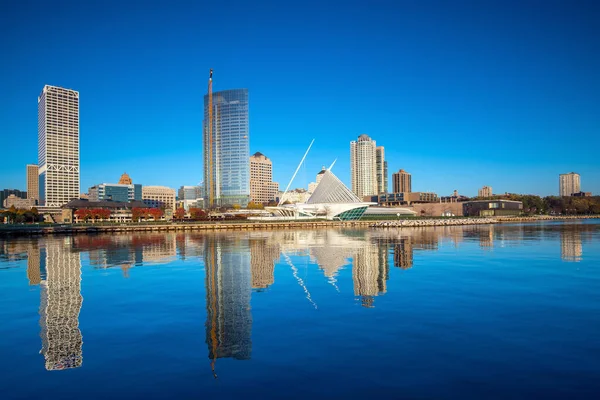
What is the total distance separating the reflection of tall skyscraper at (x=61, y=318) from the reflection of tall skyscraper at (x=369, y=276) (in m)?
8.96

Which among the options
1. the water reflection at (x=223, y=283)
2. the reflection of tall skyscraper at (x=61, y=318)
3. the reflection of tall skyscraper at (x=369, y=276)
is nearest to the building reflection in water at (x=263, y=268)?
the water reflection at (x=223, y=283)

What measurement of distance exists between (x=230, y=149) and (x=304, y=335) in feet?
521

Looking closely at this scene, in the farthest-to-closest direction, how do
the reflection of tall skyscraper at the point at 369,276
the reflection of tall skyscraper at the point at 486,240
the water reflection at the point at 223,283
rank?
the reflection of tall skyscraper at the point at 486,240 < the reflection of tall skyscraper at the point at 369,276 < the water reflection at the point at 223,283

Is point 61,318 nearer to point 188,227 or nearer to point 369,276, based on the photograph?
point 369,276

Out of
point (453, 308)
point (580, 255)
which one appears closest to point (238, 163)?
point (580, 255)

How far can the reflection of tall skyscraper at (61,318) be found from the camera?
1019cm

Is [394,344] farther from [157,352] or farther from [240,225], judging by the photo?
[240,225]

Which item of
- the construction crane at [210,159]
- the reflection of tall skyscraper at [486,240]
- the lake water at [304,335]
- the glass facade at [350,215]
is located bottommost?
the reflection of tall skyscraper at [486,240]

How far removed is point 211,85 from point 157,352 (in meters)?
160

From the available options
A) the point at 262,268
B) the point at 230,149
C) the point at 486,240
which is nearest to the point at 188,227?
the point at 486,240

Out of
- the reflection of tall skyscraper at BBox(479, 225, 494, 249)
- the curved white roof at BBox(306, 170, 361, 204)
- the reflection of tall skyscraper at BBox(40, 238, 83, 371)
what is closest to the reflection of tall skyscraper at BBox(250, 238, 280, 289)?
the reflection of tall skyscraper at BBox(40, 238, 83, 371)

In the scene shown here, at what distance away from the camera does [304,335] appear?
11.5 metres

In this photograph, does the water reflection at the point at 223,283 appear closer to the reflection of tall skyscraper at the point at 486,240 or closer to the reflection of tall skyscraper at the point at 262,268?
the reflection of tall skyscraper at the point at 262,268

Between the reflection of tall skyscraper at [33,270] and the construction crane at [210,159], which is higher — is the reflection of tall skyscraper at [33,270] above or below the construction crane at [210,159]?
below
